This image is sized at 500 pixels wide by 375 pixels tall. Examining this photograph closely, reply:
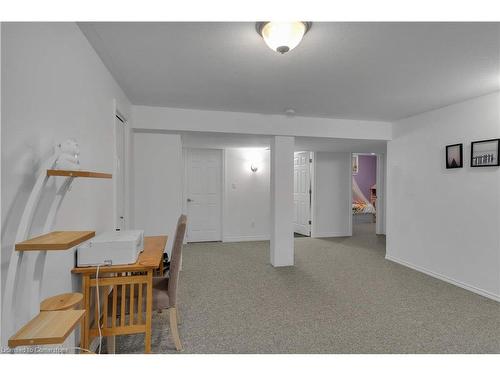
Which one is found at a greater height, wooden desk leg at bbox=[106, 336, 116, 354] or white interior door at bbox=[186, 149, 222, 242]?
white interior door at bbox=[186, 149, 222, 242]

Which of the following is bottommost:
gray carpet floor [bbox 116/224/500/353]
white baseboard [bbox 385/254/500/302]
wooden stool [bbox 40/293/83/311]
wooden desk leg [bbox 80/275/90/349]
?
gray carpet floor [bbox 116/224/500/353]

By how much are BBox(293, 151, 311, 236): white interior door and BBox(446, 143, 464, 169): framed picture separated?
10.5 feet

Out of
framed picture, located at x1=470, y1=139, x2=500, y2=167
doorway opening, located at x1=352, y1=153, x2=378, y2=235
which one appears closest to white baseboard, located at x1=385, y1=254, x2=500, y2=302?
framed picture, located at x1=470, y1=139, x2=500, y2=167

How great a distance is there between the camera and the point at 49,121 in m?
1.34

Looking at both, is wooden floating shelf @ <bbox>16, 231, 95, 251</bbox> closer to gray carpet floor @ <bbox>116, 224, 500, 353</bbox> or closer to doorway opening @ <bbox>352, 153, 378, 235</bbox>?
gray carpet floor @ <bbox>116, 224, 500, 353</bbox>

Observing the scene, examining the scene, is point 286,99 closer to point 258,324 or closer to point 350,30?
point 350,30

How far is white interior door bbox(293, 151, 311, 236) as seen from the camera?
6.54 m

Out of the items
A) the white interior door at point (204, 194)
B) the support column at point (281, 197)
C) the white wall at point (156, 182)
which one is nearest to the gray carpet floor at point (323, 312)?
the support column at point (281, 197)

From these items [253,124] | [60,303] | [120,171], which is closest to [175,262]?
[60,303]

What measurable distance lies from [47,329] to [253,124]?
3.35 meters

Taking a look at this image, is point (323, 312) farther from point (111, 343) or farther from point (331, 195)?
point (331, 195)

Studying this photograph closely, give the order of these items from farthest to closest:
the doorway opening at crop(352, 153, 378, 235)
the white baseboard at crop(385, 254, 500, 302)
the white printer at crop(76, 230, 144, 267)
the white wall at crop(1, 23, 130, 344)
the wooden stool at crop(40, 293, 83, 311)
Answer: the doorway opening at crop(352, 153, 378, 235) < the white baseboard at crop(385, 254, 500, 302) < the white printer at crop(76, 230, 144, 267) < the wooden stool at crop(40, 293, 83, 311) < the white wall at crop(1, 23, 130, 344)

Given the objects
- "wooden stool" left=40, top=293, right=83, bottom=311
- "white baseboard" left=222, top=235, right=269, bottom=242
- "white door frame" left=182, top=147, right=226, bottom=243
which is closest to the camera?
"wooden stool" left=40, top=293, right=83, bottom=311

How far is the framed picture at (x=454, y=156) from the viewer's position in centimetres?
333
